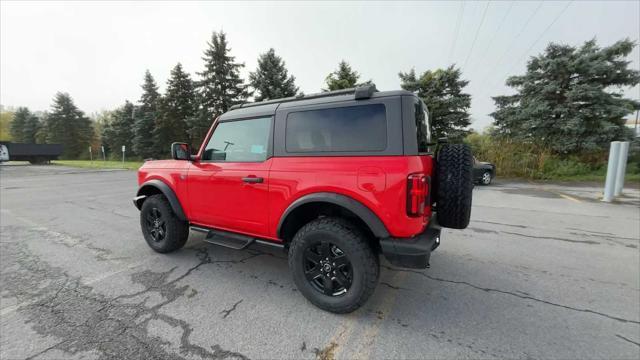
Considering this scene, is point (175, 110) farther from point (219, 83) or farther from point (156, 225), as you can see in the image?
point (156, 225)

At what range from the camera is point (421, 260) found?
2158mm

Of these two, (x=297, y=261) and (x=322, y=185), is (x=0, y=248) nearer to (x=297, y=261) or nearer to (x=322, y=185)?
(x=297, y=261)

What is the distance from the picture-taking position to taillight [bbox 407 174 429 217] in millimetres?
2104

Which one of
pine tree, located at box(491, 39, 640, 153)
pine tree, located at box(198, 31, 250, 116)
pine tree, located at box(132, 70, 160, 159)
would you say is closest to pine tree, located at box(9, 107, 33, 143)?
pine tree, located at box(132, 70, 160, 159)

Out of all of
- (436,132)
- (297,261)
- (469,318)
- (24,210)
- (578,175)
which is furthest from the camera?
(436,132)

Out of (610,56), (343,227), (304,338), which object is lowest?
(304,338)

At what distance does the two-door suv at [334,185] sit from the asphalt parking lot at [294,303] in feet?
1.43

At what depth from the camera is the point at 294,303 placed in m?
2.62

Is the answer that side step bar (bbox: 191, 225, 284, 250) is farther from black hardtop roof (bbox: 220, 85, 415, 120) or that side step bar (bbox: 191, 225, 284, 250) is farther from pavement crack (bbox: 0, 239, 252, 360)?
black hardtop roof (bbox: 220, 85, 415, 120)

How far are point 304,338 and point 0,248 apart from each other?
5.10 meters

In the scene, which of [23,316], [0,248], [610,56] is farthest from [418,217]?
→ [610,56]

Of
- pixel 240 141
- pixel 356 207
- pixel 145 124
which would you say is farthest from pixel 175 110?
pixel 356 207

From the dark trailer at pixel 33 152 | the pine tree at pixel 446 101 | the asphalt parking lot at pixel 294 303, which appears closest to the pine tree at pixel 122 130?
the dark trailer at pixel 33 152

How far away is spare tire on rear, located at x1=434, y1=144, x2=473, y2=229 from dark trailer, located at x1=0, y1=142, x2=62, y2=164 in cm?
3705
